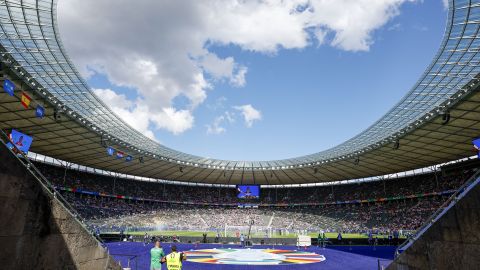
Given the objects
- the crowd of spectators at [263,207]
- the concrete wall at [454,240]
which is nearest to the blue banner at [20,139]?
the crowd of spectators at [263,207]

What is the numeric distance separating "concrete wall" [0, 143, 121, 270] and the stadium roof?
67.8 feet

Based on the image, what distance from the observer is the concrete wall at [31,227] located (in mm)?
7562

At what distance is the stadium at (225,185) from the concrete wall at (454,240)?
0.04 metres

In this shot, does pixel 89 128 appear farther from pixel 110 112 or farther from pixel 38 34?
pixel 38 34

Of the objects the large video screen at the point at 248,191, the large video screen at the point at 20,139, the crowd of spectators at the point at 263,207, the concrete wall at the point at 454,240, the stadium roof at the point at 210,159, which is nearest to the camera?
the concrete wall at the point at 454,240

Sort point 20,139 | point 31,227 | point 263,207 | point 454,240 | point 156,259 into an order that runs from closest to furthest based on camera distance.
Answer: point 31,227 → point 454,240 → point 156,259 → point 20,139 → point 263,207

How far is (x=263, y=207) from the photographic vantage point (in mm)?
84375

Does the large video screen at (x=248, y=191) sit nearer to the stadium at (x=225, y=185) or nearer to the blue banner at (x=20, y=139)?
the stadium at (x=225, y=185)

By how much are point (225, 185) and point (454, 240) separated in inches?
3293

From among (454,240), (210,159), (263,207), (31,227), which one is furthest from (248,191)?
(31,227)

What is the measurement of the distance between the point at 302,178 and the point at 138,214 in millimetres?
37270

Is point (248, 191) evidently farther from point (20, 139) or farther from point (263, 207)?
point (20, 139)

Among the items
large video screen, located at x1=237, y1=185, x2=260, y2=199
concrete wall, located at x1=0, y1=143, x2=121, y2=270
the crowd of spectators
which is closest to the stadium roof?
large video screen, located at x1=237, y1=185, x2=260, y2=199

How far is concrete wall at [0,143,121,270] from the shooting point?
7.56 m
